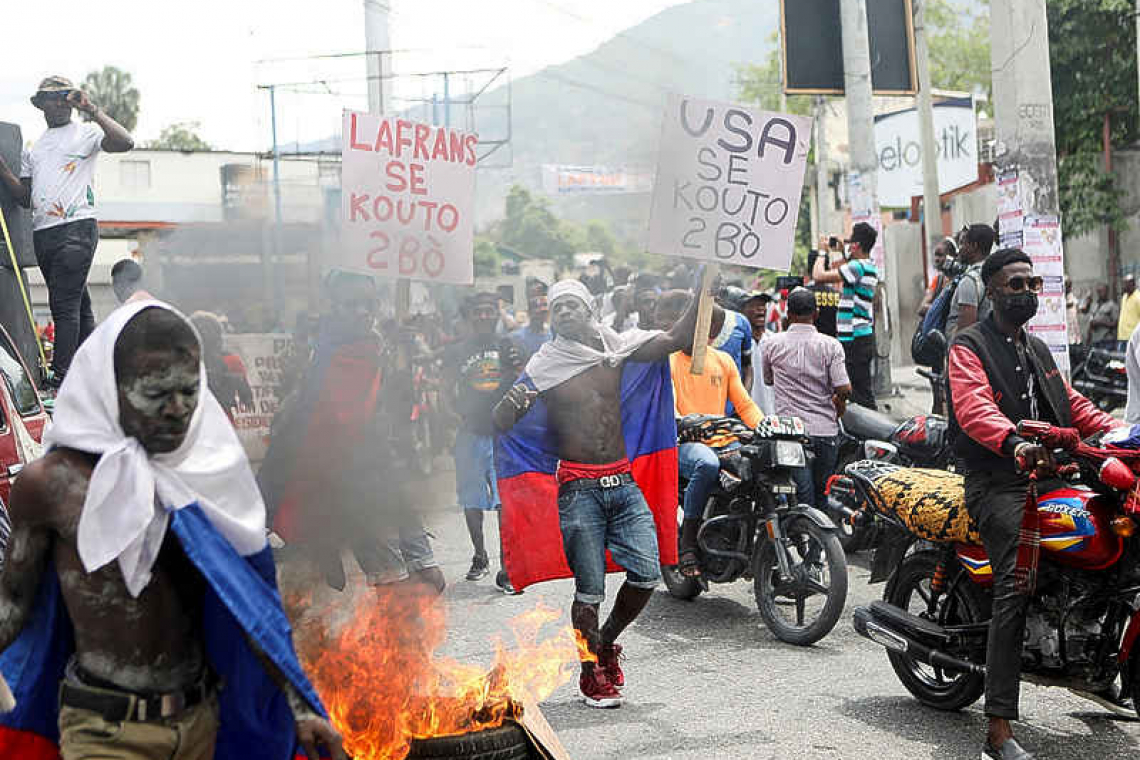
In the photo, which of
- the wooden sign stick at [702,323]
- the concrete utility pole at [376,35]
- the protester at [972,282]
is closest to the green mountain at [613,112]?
the concrete utility pole at [376,35]

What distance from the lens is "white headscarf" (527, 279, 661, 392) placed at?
673cm

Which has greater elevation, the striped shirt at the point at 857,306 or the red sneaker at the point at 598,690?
the striped shirt at the point at 857,306

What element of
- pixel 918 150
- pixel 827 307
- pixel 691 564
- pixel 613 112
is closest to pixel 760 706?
pixel 691 564

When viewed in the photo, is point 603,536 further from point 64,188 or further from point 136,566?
point 64,188

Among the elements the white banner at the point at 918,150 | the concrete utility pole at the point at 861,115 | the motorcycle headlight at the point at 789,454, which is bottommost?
the motorcycle headlight at the point at 789,454

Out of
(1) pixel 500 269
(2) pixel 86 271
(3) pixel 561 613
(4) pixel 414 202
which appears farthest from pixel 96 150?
(3) pixel 561 613

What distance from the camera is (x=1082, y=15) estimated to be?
27922 millimetres

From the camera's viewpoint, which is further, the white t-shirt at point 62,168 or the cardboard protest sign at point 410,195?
the white t-shirt at point 62,168

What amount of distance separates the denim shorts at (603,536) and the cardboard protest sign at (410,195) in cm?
119

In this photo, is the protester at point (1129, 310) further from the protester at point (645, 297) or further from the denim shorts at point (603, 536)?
the denim shorts at point (603, 536)

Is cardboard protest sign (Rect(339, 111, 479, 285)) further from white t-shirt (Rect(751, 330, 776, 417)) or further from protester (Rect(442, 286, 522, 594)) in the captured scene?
white t-shirt (Rect(751, 330, 776, 417))

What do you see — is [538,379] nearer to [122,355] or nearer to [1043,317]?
[122,355]

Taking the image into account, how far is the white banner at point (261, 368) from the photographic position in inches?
229

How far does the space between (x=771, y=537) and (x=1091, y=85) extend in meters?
23.2
